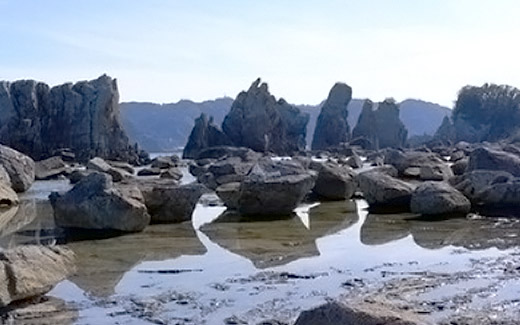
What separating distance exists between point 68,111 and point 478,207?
188ft

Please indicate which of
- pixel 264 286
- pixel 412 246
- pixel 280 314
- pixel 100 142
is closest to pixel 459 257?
pixel 412 246

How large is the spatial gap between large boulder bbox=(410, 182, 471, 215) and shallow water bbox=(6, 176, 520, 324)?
50 centimetres

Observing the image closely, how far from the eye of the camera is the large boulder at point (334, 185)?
78.1 ft

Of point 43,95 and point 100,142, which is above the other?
point 43,95

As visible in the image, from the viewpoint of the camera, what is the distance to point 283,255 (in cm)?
1350

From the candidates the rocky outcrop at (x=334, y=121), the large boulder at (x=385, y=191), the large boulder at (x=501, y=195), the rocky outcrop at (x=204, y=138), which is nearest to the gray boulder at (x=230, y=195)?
the large boulder at (x=385, y=191)

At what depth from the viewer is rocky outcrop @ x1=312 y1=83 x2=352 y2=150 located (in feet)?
314

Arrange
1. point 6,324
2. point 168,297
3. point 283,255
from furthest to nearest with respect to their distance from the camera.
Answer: point 283,255 → point 168,297 → point 6,324

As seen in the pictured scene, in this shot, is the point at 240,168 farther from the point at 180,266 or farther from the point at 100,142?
the point at 100,142

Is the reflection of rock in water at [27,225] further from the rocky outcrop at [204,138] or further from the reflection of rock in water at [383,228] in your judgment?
the rocky outcrop at [204,138]

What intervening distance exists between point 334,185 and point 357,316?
17.7m

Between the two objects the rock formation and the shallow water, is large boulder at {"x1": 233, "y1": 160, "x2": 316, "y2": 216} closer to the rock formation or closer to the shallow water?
the shallow water

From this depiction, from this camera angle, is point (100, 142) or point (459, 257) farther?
point (100, 142)

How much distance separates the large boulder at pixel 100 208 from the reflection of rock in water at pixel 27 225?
603 millimetres
